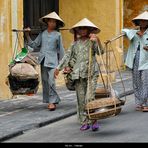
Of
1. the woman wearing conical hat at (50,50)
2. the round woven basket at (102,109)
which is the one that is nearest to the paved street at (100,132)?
the round woven basket at (102,109)

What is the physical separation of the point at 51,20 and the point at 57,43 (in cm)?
48

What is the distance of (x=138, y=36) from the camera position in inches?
487

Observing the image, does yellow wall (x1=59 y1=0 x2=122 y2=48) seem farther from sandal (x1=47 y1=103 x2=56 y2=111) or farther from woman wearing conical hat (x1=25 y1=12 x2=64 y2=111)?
sandal (x1=47 y1=103 x2=56 y2=111)

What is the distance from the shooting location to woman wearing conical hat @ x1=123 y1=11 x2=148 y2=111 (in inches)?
484

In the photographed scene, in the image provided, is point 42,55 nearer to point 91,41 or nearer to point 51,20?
point 51,20

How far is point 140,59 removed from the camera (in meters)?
12.4

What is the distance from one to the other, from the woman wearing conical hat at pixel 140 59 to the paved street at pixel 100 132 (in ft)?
2.34

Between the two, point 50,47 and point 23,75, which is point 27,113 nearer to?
point 23,75

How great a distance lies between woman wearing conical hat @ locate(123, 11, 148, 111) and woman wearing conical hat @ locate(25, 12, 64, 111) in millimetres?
1379

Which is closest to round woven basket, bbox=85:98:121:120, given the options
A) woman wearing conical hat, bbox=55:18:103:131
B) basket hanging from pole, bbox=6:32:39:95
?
woman wearing conical hat, bbox=55:18:103:131

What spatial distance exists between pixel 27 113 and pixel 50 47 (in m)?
1.38

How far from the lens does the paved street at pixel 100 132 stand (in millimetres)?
9422

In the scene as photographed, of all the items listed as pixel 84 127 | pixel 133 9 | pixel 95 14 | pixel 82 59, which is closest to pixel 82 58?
pixel 82 59
